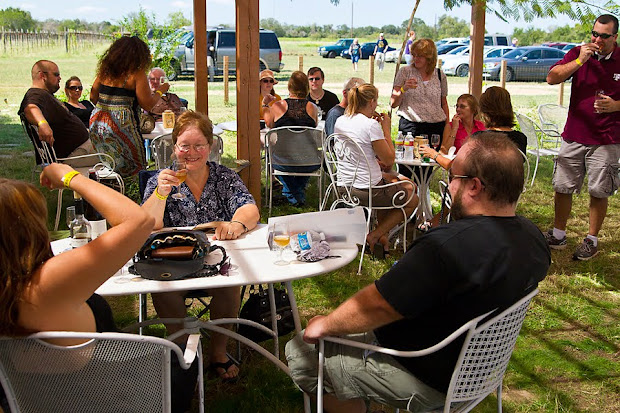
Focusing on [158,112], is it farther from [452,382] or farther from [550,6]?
[452,382]

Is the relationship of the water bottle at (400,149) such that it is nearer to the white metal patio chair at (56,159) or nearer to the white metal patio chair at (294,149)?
the white metal patio chair at (294,149)

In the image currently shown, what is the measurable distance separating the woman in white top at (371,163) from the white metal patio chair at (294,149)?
42.1 inches

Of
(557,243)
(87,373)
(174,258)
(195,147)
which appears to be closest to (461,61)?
(557,243)

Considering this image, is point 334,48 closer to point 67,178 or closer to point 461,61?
point 461,61

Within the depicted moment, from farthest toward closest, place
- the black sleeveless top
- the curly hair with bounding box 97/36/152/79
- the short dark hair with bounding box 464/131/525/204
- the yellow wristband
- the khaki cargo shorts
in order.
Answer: the black sleeveless top → the khaki cargo shorts → the curly hair with bounding box 97/36/152/79 → the yellow wristband → the short dark hair with bounding box 464/131/525/204

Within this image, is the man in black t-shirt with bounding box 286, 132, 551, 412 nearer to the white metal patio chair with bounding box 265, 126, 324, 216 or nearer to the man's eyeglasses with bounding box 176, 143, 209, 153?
the man's eyeglasses with bounding box 176, 143, 209, 153

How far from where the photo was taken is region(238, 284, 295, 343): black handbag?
302 centimetres

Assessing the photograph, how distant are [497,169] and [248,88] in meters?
2.92

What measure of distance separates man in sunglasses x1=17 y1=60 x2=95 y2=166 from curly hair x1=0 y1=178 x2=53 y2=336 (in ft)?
12.7

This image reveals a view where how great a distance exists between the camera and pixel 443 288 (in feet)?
5.80

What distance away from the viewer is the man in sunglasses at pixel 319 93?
6.72m

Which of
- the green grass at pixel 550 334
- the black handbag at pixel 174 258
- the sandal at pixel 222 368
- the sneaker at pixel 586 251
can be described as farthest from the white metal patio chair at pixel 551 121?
the black handbag at pixel 174 258

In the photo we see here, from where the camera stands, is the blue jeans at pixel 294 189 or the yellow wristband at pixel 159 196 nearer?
the yellow wristband at pixel 159 196

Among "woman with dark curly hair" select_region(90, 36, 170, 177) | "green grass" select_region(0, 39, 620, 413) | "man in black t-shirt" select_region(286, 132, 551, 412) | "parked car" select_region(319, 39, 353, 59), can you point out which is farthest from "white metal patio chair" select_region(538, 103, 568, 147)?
"parked car" select_region(319, 39, 353, 59)
